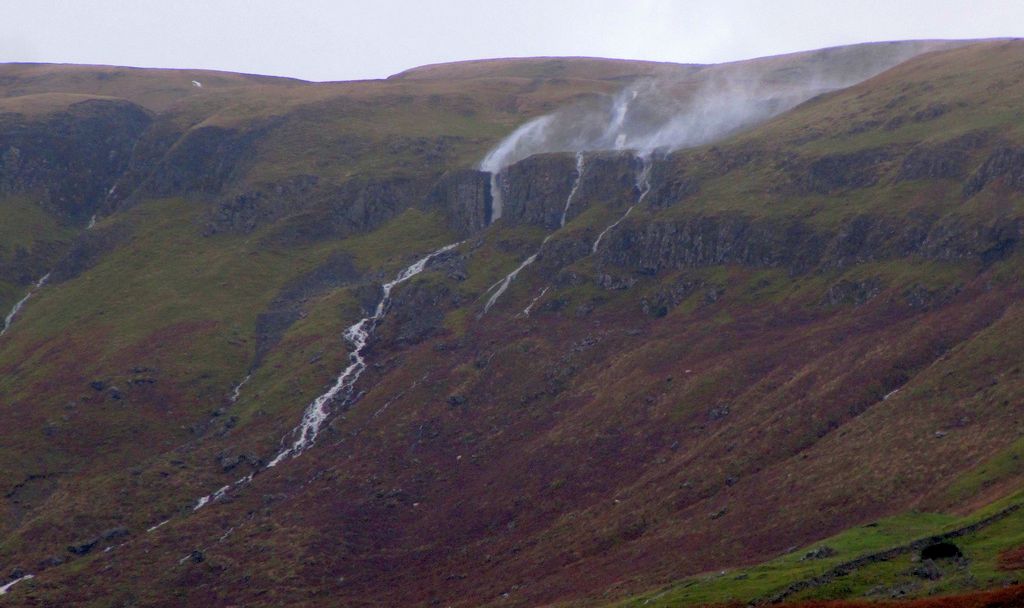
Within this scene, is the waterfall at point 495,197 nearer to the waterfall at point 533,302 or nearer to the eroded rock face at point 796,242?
the eroded rock face at point 796,242

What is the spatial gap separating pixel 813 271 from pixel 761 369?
23761 mm

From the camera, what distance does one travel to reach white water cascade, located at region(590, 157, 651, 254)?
523 ft

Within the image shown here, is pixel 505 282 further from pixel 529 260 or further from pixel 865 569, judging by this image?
pixel 865 569

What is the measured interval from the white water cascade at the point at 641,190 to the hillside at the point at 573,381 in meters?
0.63

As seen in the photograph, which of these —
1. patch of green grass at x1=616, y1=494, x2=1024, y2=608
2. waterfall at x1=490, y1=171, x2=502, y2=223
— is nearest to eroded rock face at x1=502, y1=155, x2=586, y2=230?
waterfall at x1=490, y1=171, x2=502, y2=223

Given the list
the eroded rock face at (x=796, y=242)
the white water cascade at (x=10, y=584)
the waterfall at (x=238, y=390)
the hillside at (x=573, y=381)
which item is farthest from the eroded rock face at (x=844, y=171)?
the white water cascade at (x=10, y=584)

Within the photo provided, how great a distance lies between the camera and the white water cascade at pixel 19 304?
586ft

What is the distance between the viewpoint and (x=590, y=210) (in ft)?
556

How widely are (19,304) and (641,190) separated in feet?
337

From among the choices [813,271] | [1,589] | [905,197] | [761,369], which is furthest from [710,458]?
[1,589]

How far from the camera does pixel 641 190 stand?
554 feet

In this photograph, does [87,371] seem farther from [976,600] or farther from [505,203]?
[976,600]

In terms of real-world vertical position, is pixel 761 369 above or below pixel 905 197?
below

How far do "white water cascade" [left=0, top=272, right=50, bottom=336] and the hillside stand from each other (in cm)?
126
